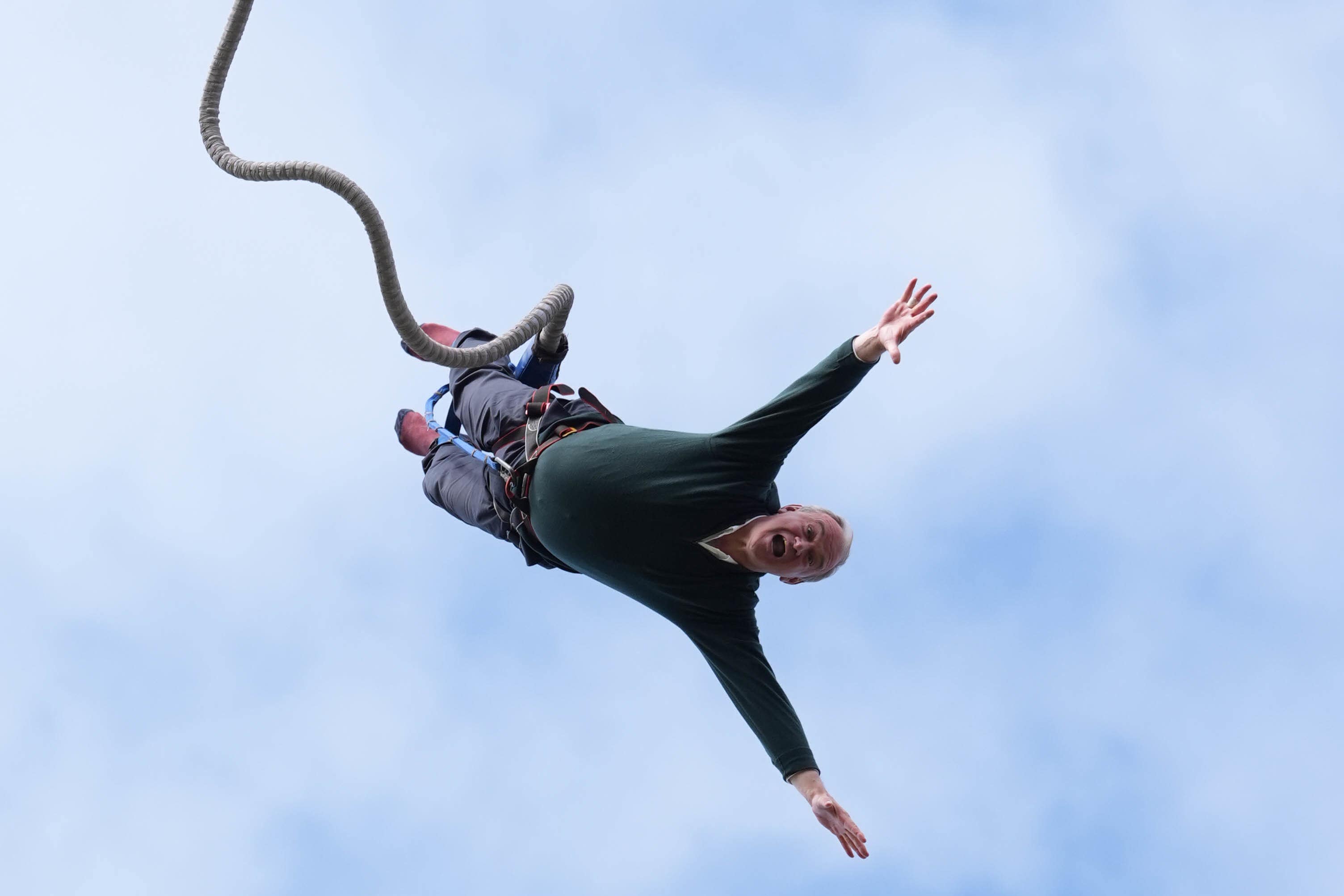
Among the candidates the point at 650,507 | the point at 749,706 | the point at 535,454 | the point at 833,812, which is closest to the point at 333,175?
the point at 535,454

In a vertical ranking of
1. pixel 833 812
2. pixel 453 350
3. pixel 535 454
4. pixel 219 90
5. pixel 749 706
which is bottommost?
pixel 833 812

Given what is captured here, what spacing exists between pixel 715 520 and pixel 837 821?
2.04 metres

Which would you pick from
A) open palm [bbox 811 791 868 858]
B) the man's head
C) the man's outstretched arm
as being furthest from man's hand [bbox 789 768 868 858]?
the man's outstretched arm

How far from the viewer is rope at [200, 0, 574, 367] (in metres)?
7.99

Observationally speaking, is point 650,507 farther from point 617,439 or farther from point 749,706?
point 749,706

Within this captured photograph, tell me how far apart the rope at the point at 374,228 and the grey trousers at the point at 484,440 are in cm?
35

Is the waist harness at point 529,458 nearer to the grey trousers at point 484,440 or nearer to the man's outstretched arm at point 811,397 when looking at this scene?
the grey trousers at point 484,440

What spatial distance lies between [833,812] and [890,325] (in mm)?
3074

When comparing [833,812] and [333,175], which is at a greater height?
[333,175]

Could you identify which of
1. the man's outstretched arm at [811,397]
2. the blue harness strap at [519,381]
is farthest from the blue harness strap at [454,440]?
the man's outstretched arm at [811,397]

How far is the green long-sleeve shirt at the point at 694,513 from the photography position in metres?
7.48

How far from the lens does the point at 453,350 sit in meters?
8.57

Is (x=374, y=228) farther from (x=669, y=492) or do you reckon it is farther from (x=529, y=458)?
(x=669, y=492)

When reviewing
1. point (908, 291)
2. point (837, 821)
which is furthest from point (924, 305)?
point (837, 821)
